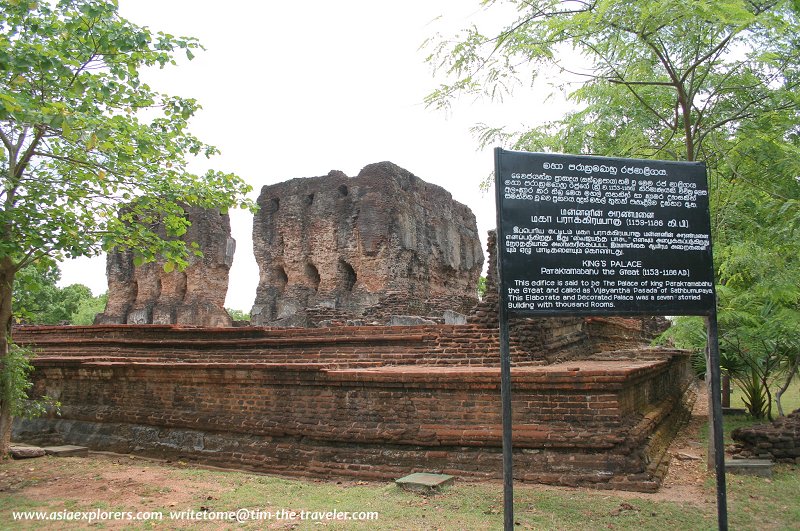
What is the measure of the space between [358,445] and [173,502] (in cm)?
204

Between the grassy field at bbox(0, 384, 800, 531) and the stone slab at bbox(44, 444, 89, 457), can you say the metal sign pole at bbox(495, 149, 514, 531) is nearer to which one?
the grassy field at bbox(0, 384, 800, 531)

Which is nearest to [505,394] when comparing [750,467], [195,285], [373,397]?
[373,397]

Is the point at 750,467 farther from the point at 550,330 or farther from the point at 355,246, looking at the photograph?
the point at 355,246

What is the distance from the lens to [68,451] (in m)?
8.46

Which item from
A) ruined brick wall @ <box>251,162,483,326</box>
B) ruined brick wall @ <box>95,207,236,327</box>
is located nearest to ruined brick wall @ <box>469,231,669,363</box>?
ruined brick wall @ <box>251,162,483,326</box>

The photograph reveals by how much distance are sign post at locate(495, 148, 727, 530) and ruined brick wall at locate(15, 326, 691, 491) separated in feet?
5.10

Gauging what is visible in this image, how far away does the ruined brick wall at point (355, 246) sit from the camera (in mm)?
21078

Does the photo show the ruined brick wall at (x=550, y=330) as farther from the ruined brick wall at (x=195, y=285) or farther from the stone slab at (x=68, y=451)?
the ruined brick wall at (x=195, y=285)

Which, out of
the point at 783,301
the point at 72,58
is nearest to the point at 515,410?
the point at 783,301

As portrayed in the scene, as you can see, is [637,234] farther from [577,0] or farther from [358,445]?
[358,445]

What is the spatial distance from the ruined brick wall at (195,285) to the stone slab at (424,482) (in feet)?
67.3

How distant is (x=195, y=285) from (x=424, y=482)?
21949 mm

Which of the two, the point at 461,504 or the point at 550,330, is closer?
the point at 461,504

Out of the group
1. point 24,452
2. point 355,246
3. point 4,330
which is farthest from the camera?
point 355,246
